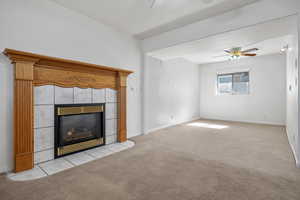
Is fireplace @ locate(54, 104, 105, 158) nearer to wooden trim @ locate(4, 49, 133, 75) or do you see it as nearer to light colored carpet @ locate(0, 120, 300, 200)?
light colored carpet @ locate(0, 120, 300, 200)

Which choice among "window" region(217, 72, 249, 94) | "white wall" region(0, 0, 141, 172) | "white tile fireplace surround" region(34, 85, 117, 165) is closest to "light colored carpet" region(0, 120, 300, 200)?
"white tile fireplace surround" region(34, 85, 117, 165)

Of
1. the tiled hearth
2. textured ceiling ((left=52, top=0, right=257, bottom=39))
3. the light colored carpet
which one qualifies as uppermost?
textured ceiling ((left=52, top=0, right=257, bottom=39))

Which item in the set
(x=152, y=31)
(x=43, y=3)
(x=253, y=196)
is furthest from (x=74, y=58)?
(x=253, y=196)

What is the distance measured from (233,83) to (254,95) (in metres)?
0.94

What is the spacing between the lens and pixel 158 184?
1.84 meters

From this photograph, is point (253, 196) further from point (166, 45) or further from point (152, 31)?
Answer: point (152, 31)

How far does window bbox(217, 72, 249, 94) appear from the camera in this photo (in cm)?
631

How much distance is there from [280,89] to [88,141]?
21.8 feet

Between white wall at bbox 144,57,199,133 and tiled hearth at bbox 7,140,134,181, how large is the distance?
Result: 1.46 metres

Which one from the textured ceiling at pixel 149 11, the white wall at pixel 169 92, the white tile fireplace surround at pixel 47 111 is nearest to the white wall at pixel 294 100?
the textured ceiling at pixel 149 11

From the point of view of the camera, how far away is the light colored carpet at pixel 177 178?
1.64 meters

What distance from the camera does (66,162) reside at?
2432 millimetres

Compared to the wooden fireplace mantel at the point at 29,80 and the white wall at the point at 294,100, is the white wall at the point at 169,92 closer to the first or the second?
the wooden fireplace mantel at the point at 29,80

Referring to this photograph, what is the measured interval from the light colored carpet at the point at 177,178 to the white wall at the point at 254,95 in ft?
10.7
